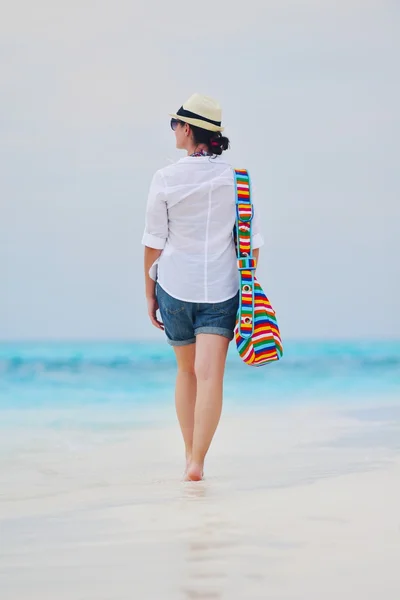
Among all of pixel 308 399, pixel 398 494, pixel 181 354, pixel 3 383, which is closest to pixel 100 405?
pixel 308 399

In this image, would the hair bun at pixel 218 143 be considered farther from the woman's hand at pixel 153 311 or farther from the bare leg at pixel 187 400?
the bare leg at pixel 187 400

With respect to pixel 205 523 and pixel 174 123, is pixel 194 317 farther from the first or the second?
pixel 205 523

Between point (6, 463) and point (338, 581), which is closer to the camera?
point (338, 581)

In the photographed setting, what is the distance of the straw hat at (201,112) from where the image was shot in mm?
2738

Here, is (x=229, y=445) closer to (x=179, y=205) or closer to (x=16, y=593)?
(x=179, y=205)

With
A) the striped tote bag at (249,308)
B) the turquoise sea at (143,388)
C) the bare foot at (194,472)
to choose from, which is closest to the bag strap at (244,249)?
the striped tote bag at (249,308)

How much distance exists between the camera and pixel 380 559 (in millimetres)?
1776

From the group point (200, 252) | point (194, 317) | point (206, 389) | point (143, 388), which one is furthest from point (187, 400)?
point (143, 388)

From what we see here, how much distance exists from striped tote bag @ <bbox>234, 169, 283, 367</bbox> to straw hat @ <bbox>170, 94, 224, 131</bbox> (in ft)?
0.53

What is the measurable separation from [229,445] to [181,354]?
98cm

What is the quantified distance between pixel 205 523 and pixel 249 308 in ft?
2.46

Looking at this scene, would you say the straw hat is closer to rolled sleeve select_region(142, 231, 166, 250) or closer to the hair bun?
the hair bun

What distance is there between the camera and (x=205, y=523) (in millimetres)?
2105

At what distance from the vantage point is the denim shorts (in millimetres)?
2705
